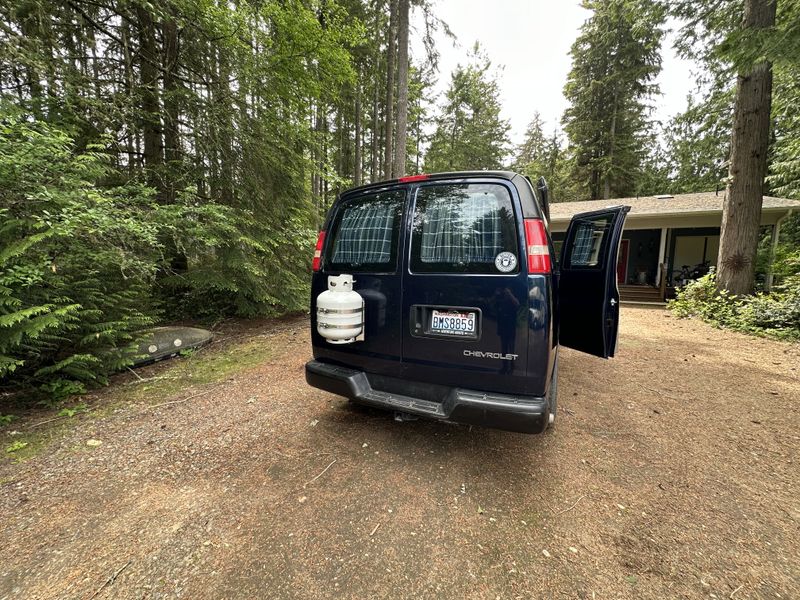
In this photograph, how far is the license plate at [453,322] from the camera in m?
2.04

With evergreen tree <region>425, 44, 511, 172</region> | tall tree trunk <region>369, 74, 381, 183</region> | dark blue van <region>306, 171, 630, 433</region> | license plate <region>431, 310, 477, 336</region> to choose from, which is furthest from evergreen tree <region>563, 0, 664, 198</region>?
license plate <region>431, 310, 477, 336</region>

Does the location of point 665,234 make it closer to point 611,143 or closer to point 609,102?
point 611,143

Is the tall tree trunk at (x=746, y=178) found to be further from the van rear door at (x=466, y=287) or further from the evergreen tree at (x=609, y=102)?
the evergreen tree at (x=609, y=102)

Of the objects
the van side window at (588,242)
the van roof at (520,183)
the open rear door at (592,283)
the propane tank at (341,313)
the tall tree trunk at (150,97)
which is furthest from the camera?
the tall tree trunk at (150,97)

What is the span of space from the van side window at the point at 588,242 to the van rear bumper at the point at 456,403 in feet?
6.26

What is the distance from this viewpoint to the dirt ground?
1.49m

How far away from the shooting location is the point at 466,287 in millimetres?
2055

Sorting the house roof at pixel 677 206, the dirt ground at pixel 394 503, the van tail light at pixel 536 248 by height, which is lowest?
the dirt ground at pixel 394 503

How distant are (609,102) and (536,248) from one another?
2345cm

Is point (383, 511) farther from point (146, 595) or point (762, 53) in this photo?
point (762, 53)

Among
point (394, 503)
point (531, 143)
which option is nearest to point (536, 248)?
point (394, 503)

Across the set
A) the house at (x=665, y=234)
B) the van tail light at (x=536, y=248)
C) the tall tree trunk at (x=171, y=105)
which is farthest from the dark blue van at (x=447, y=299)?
the house at (x=665, y=234)

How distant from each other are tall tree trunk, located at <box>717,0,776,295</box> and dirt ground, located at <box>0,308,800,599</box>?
554cm

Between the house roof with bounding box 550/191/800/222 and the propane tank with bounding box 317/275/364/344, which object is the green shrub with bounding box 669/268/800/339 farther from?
the propane tank with bounding box 317/275/364/344
